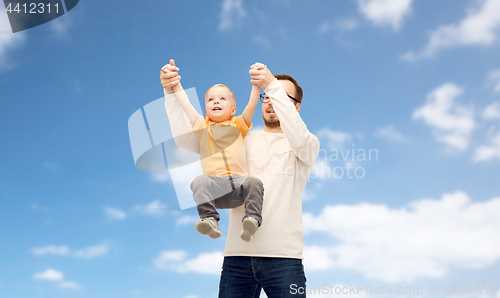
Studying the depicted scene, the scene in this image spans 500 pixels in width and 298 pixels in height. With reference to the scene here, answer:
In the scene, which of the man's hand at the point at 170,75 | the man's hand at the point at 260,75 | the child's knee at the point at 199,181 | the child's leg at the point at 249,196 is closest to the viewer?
the child's leg at the point at 249,196

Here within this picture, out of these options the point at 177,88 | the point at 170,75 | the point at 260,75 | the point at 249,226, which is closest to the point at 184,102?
the point at 177,88

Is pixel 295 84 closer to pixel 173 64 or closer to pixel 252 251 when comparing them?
pixel 173 64

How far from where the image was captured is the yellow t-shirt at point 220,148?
3.45 metres

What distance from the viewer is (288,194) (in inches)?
140

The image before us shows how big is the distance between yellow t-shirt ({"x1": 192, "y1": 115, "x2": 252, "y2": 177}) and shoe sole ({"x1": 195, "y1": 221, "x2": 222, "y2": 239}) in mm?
548

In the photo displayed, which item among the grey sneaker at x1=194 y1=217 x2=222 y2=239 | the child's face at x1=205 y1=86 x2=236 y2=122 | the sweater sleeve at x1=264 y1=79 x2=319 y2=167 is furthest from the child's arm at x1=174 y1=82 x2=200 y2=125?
the grey sneaker at x1=194 y1=217 x2=222 y2=239

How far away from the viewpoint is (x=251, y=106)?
3.63 meters

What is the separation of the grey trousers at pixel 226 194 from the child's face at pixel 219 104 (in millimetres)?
607

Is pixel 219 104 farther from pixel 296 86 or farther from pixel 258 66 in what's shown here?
pixel 296 86

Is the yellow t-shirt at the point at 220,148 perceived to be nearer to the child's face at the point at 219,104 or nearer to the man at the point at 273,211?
the child's face at the point at 219,104

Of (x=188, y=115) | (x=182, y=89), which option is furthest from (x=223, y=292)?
(x=182, y=89)

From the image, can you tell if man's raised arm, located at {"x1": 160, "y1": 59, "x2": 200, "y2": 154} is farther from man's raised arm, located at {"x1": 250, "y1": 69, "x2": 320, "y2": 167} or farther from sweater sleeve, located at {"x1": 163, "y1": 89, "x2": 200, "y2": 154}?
man's raised arm, located at {"x1": 250, "y1": 69, "x2": 320, "y2": 167}

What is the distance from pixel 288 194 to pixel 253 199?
50 cm

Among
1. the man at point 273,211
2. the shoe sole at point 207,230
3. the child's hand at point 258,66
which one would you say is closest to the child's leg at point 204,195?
the shoe sole at point 207,230
